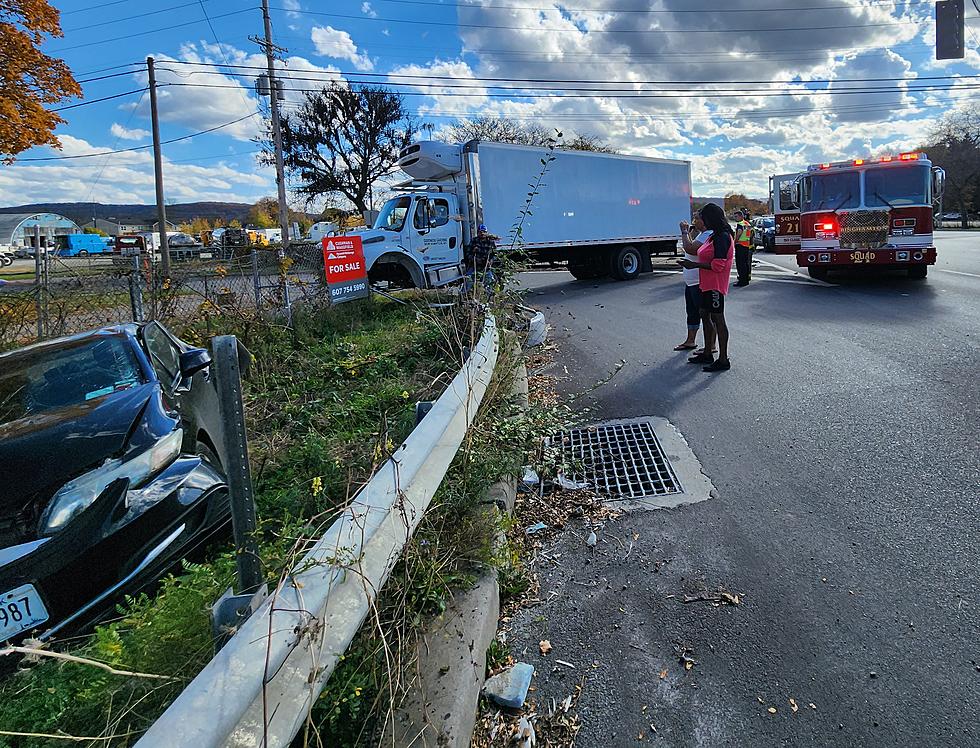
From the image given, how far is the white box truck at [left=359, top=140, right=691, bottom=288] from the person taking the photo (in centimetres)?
1513

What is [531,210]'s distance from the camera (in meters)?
18.5

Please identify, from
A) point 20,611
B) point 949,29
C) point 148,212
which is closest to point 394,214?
point 949,29

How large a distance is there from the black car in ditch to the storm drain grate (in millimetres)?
2298

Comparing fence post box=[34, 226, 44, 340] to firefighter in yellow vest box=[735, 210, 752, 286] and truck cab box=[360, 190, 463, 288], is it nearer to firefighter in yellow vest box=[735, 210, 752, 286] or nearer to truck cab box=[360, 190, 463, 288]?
truck cab box=[360, 190, 463, 288]

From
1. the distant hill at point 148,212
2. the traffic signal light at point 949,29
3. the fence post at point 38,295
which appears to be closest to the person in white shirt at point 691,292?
the fence post at point 38,295

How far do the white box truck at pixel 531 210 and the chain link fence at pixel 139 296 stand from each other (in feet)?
13.1

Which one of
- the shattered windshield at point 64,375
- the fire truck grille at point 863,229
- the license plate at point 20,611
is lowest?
the license plate at point 20,611

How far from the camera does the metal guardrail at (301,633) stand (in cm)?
139

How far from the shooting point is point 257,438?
5.19 m

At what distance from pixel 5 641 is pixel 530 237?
16.2 meters

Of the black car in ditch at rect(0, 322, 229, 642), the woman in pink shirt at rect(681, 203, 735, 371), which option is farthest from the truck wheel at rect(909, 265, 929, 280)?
the black car in ditch at rect(0, 322, 229, 642)

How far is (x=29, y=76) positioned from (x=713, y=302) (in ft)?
44.0

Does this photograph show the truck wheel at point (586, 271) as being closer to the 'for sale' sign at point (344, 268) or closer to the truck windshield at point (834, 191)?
the truck windshield at point (834, 191)

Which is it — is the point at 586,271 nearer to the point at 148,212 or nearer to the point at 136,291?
the point at 136,291
